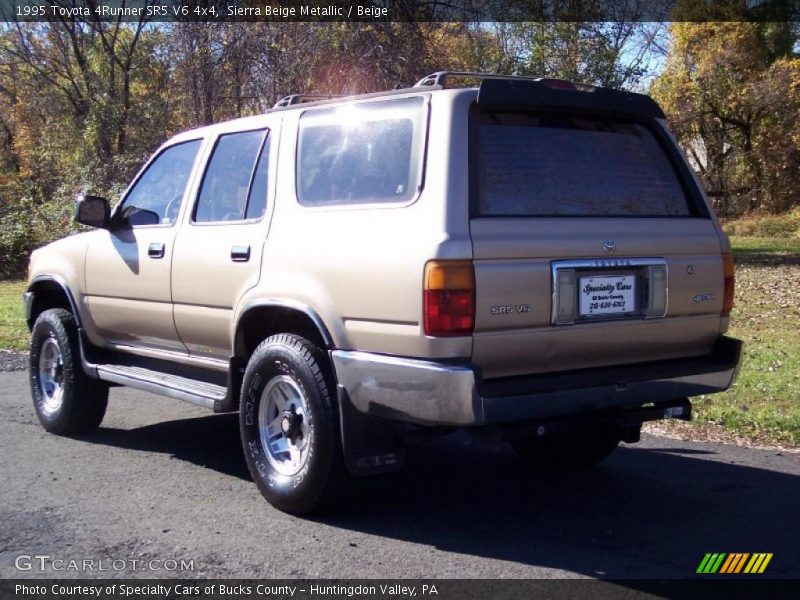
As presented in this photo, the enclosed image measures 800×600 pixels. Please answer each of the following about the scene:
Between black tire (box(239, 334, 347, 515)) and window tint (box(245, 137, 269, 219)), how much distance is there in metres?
0.78

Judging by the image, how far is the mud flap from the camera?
4371 millimetres

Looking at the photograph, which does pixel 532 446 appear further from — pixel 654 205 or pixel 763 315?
pixel 763 315

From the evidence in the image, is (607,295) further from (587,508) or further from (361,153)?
(361,153)

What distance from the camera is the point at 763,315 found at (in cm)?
1215

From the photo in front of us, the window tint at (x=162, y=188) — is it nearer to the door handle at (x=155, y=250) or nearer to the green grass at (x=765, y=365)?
the door handle at (x=155, y=250)

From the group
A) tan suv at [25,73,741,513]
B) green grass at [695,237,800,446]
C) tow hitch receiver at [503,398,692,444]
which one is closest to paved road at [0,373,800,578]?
tan suv at [25,73,741,513]

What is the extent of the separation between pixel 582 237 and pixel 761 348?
6.08 m

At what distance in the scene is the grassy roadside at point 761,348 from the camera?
6.75 meters

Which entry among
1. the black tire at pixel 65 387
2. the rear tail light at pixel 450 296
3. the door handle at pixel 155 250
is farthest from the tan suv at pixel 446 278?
the black tire at pixel 65 387

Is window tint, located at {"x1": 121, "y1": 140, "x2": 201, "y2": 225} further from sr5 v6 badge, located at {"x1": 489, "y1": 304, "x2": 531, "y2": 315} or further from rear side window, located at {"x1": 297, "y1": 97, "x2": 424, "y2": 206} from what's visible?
sr5 v6 badge, located at {"x1": 489, "y1": 304, "x2": 531, "y2": 315}

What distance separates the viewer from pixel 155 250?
5.82 m

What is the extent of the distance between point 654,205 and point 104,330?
374 centimetres

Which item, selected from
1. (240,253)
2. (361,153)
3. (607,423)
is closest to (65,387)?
(240,253)

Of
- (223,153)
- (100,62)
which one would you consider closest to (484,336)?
(223,153)
